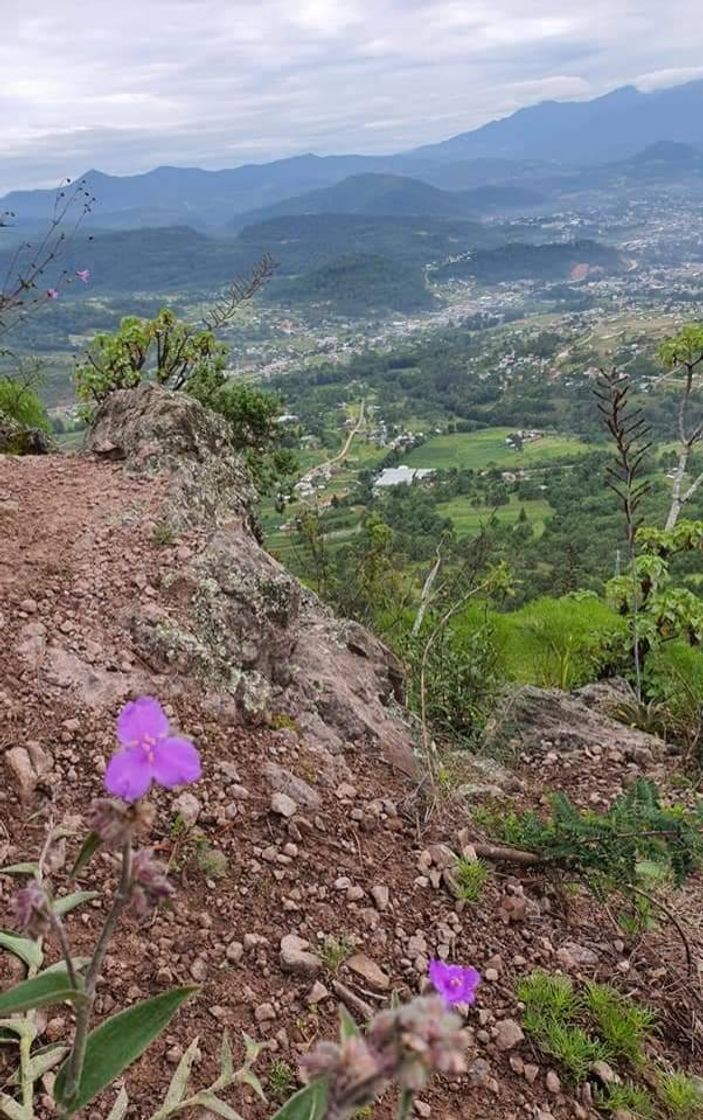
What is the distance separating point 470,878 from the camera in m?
4.05

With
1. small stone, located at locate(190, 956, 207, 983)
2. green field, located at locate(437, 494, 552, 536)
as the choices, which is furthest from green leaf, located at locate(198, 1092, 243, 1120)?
green field, located at locate(437, 494, 552, 536)

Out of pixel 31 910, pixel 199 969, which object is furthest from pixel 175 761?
pixel 199 969

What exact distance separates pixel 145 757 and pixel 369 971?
2429 millimetres

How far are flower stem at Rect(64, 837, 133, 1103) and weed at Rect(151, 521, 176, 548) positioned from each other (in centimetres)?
395

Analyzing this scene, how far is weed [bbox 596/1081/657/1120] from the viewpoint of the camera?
3158 mm

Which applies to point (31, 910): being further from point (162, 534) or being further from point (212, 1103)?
point (162, 534)

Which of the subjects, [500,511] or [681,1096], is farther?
[500,511]

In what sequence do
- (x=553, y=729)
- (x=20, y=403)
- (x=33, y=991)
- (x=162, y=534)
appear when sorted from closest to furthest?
1. (x=33, y=991)
2. (x=162, y=534)
3. (x=553, y=729)
4. (x=20, y=403)

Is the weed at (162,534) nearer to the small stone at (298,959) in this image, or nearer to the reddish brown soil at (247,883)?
the reddish brown soil at (247,883)

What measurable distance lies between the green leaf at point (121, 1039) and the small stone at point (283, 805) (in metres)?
2.15

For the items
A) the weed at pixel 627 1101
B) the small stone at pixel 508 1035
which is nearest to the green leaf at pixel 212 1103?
the small stone at pixel 508 1035

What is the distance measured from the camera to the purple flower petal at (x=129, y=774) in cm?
142

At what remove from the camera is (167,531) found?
554 centimetres

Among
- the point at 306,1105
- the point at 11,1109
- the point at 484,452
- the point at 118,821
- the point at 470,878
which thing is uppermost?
the point at 118,821
